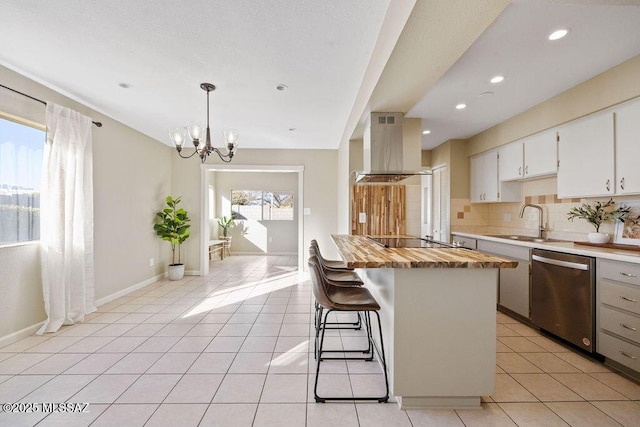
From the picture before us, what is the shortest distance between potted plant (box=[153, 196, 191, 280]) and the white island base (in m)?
4.25

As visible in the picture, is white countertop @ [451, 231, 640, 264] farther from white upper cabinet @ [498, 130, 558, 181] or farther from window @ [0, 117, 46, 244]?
window @ [0, 117, 46, 244]

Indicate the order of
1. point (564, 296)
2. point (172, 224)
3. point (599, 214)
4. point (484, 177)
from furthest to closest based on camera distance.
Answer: point (172, 224) < point (484, 177) < point (599, 214) < point (564, 296)

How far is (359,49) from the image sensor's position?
2207mm

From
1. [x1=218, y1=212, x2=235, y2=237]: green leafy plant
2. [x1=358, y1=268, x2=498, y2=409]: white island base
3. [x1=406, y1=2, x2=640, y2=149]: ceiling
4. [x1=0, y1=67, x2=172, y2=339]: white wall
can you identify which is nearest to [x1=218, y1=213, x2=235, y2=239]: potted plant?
[x1=218, y1=212, x2=235, y2=237]: green leafy plant

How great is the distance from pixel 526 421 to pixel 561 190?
7.52 feet

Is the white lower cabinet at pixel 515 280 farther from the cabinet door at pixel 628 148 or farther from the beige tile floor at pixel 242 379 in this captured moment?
the cabinet door at pixel 628 148

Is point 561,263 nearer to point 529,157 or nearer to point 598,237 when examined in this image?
point 598,237

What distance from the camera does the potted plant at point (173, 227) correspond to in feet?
15.5

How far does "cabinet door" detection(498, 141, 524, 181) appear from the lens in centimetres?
350

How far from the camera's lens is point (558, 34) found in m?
1.93

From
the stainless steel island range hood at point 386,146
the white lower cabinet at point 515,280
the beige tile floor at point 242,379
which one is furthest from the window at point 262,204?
the white lower cabinet at point 515,280

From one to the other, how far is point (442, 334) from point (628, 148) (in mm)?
2209

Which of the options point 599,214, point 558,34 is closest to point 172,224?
point 558,34

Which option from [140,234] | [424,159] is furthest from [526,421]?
[140,234]
